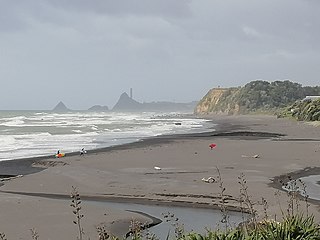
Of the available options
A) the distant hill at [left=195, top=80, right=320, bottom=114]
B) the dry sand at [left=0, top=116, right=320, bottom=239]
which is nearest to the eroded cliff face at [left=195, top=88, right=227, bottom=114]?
the distant hill at [left=195, top=80, right=320, bottom=114]

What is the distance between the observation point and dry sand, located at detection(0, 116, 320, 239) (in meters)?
10.2

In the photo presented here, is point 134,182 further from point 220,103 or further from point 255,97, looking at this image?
point 220,103

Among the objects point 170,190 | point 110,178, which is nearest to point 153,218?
point 170,190

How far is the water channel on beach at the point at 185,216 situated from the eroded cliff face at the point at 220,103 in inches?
4022

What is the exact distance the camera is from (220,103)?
421 feet

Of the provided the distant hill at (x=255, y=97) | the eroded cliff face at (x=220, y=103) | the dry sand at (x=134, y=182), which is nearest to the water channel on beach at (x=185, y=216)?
the dry sand at (x=134, y=182)

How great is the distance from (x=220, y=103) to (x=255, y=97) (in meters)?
15.5

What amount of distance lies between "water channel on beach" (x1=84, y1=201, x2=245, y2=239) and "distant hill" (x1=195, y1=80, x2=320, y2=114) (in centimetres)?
9328

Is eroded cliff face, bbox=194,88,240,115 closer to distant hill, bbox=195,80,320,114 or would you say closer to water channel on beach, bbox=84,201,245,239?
distant hill, bbox=195,80,320,114

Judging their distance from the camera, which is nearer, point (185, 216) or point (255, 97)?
point (185, 216)

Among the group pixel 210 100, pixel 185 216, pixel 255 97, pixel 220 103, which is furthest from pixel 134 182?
pixel 210 100

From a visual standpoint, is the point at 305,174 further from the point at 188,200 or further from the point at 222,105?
the point at 222,105

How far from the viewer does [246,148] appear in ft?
82.9

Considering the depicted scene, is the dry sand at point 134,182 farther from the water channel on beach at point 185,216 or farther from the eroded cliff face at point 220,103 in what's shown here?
the eroded cliff face at point 220,103
